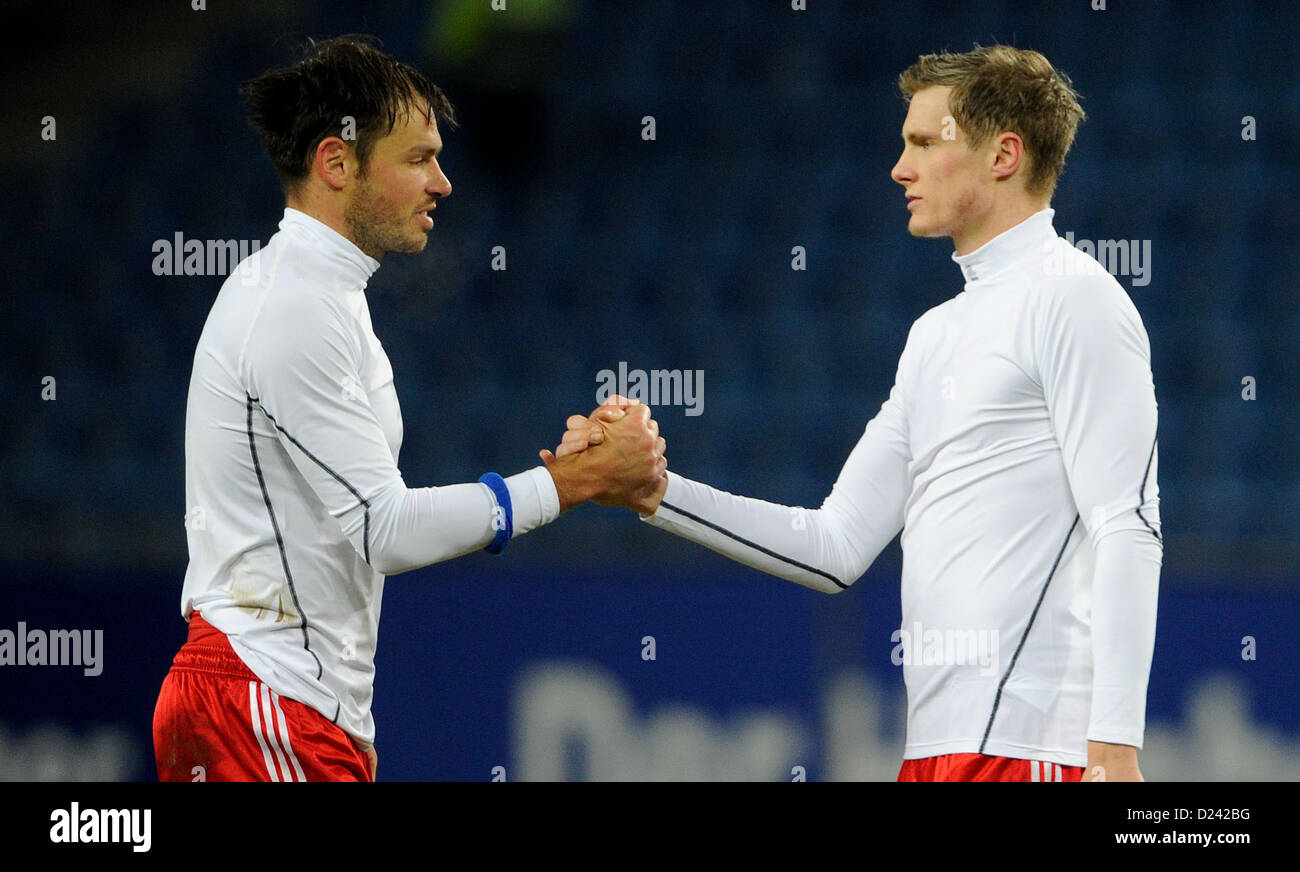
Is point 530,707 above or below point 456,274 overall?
below

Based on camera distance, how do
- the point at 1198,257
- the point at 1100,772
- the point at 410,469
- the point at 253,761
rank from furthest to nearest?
the point at 1198,257
the point at 410,469
the point at 253,761
the point at 1100,772

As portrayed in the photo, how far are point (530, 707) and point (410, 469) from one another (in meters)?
0.85

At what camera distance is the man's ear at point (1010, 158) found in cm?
251

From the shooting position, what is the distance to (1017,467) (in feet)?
7.57

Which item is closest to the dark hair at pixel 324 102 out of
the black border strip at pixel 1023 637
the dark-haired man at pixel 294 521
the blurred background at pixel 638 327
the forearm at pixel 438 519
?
the dark-haired man at pixel 294 521

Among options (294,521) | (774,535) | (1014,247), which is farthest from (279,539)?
(1014,247)

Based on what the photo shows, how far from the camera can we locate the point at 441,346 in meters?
4.69

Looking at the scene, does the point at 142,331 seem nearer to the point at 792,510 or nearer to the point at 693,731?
the point at 693,731

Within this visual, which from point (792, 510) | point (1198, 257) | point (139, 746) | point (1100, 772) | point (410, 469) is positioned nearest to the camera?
point (1100, 772)

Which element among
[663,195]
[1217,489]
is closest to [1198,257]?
[1217,489]

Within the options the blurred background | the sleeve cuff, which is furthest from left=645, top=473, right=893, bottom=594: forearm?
the blurred background

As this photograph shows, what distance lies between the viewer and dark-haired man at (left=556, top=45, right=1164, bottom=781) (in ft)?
7.04

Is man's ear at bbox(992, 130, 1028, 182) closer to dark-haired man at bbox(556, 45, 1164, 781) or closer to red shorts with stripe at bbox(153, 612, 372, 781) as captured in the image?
dark-haired man at bbox(556, 45, 1164, 781)

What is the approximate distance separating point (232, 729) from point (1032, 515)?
124 cm
